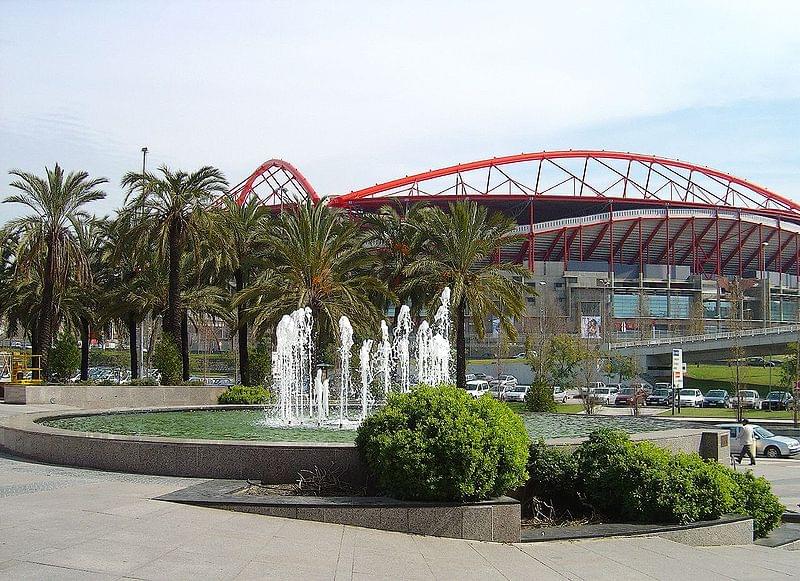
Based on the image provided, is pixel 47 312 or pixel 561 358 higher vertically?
pixel 47 312

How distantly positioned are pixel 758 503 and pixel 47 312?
105ft

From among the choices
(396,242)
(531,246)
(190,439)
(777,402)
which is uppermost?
(531,246)

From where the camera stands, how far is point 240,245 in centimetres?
3722

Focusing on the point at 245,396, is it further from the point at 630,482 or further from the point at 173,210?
the point at 630,482

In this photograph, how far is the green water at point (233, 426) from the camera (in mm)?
16594

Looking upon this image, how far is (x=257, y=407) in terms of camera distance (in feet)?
86.0

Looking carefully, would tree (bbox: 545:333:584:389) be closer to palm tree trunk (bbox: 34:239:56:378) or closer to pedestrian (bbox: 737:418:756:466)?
pedestrian (bbox: 737:418:756:466)

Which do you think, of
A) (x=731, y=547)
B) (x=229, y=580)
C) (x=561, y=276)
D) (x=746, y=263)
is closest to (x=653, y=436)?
(x=731, y=547)

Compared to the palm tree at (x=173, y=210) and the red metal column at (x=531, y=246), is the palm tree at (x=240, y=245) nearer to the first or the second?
the palm tree at (x=173, y=210)

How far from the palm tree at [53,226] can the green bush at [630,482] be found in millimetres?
28843

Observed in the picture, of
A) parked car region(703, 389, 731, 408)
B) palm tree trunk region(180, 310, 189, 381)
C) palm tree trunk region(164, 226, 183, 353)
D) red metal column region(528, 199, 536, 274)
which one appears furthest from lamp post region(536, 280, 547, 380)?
palm tree trunk region(164, 226, 183, 353)

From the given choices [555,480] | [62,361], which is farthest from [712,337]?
[555,480]

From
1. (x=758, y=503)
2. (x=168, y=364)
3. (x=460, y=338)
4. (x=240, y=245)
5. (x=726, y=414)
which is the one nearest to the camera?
(x=758, y=503)

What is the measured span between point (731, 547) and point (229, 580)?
6817mm
